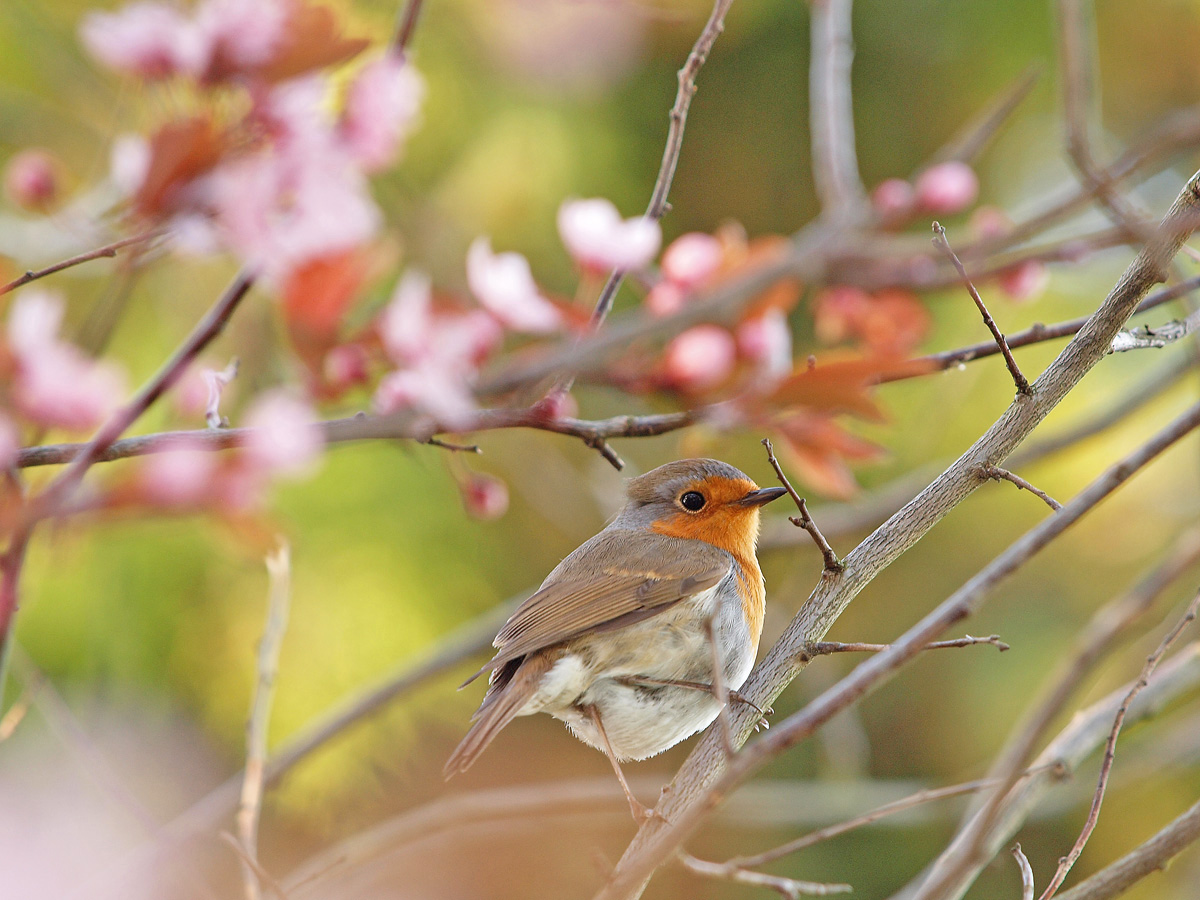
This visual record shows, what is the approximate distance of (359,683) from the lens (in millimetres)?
3547

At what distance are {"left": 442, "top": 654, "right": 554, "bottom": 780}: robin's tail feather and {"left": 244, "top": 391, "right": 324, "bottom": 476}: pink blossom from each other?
82 cm

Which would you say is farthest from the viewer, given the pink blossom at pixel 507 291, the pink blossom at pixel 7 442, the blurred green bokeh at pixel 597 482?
the blurred green bokeh at pixel 597 482

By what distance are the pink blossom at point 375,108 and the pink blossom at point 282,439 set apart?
309 mm

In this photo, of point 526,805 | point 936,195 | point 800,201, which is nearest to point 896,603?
point 800,201

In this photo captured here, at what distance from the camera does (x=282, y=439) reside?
101 centimetres

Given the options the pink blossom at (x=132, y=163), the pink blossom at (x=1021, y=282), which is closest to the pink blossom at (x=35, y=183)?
the pink blossom at (x=132, y=163)

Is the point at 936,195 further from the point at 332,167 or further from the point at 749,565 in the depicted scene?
the point at 332,167

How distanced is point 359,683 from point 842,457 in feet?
7.34

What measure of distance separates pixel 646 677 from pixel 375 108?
126 cm

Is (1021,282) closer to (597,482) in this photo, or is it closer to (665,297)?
(665,297)

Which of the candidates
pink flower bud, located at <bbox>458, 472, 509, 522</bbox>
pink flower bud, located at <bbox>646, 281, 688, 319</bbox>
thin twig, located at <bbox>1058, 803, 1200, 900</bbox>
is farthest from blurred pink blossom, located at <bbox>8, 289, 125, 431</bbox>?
thin twig, located at <bbox>1058, 803, 1200, 900</bbox>

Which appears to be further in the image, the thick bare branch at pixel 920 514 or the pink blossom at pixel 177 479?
the thick bare branch at pixel 920 514

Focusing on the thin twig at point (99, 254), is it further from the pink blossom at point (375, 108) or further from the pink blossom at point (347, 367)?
the pink blossom at point (347, 367)

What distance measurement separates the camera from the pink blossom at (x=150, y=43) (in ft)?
3.80
